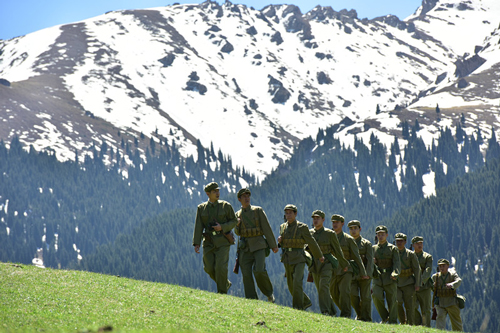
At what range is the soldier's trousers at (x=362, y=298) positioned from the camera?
76.7ft

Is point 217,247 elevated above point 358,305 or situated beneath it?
elevated above

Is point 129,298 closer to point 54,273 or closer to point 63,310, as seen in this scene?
point 63,310

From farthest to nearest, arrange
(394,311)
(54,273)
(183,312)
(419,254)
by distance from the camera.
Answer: (419,254) < (394,311) < (54,273) < (183,312)

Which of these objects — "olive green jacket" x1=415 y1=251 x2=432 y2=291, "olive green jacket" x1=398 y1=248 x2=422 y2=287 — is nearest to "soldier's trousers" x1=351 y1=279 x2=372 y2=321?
"olive green jacket" x1=398 y1=248 x2=422 y2=287

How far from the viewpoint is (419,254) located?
2780 cm

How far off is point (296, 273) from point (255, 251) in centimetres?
167

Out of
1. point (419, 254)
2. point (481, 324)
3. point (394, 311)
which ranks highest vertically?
point (419, 254)

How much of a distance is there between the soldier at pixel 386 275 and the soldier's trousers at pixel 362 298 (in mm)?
1592

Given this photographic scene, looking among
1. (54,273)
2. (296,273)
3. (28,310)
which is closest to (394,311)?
(296,273)

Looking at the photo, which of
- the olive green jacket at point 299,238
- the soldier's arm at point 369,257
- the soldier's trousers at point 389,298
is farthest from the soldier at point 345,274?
the soldier's trousers at point 389,298

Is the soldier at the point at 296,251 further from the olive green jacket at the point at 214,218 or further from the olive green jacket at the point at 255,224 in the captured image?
the olive green jacket at the point at 214,218

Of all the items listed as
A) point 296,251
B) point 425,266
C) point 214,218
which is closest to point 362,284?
point 296,251

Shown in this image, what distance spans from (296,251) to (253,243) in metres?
1.58

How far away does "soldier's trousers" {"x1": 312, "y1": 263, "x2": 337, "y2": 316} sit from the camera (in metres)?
21.4
